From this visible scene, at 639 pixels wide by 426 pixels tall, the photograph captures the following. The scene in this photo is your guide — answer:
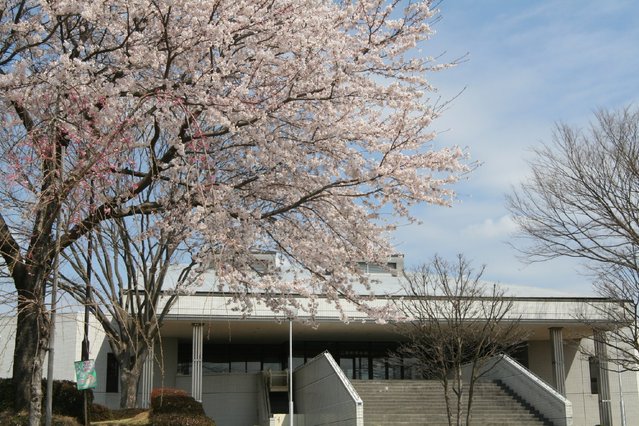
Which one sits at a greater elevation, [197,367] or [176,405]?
[197,367]

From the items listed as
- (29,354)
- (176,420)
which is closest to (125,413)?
(176,420)

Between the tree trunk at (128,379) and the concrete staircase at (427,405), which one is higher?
the tree trunk at (128,379)

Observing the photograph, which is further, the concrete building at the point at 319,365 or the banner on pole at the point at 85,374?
the concrete building at the point at 319,365

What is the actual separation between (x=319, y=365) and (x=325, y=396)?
1.93 metres

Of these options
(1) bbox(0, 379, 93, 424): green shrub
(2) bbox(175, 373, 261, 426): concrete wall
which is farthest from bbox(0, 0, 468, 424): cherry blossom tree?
(2) bbox(175, 373, 261, 426): concrete wall

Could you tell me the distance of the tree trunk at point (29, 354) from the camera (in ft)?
37.3

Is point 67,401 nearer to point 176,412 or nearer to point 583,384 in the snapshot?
point 176,412

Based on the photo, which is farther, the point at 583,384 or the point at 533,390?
the point at 583,384

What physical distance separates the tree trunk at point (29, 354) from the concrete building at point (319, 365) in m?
14.1

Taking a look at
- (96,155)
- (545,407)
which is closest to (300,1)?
(96,155)

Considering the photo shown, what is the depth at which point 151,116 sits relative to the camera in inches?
436

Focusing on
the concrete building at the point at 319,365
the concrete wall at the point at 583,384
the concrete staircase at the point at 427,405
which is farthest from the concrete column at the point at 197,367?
the concrete wall at the point at 583,384

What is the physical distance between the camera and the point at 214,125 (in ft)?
40.8

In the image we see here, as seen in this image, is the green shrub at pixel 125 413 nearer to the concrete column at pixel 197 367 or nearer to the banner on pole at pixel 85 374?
the banner on pole at pixel 85 374
